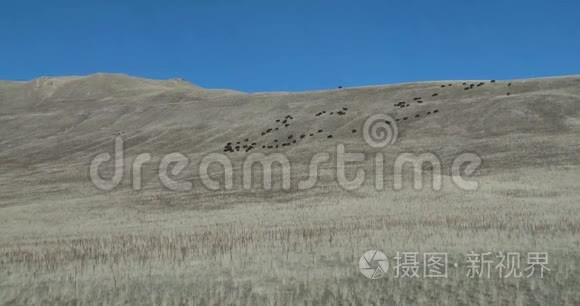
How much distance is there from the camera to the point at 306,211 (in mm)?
32562

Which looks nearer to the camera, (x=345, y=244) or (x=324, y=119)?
(x=345, y=244)

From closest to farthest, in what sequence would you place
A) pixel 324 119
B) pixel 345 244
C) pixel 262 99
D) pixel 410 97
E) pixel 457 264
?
pixel 457 264
pixel 345 244
pixel 324 119
pixel 410 97
pixel 262 99

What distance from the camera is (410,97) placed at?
3558 inches

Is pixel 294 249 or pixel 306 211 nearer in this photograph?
pixel 294 249

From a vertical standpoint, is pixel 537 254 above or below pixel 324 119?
below

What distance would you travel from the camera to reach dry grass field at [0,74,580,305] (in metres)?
13.1

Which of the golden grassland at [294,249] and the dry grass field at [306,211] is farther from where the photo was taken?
the dry grass field at [306,211]

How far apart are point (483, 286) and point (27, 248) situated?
18.4 m

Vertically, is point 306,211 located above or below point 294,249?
above

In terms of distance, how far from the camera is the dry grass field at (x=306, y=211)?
43.0 feet

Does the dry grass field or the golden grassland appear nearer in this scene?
the golden grassland

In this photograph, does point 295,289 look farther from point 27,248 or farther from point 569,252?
point 27,248

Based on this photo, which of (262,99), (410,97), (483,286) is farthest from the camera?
(262,99)

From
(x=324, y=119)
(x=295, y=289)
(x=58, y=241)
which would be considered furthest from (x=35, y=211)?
(x=324, y=119)
